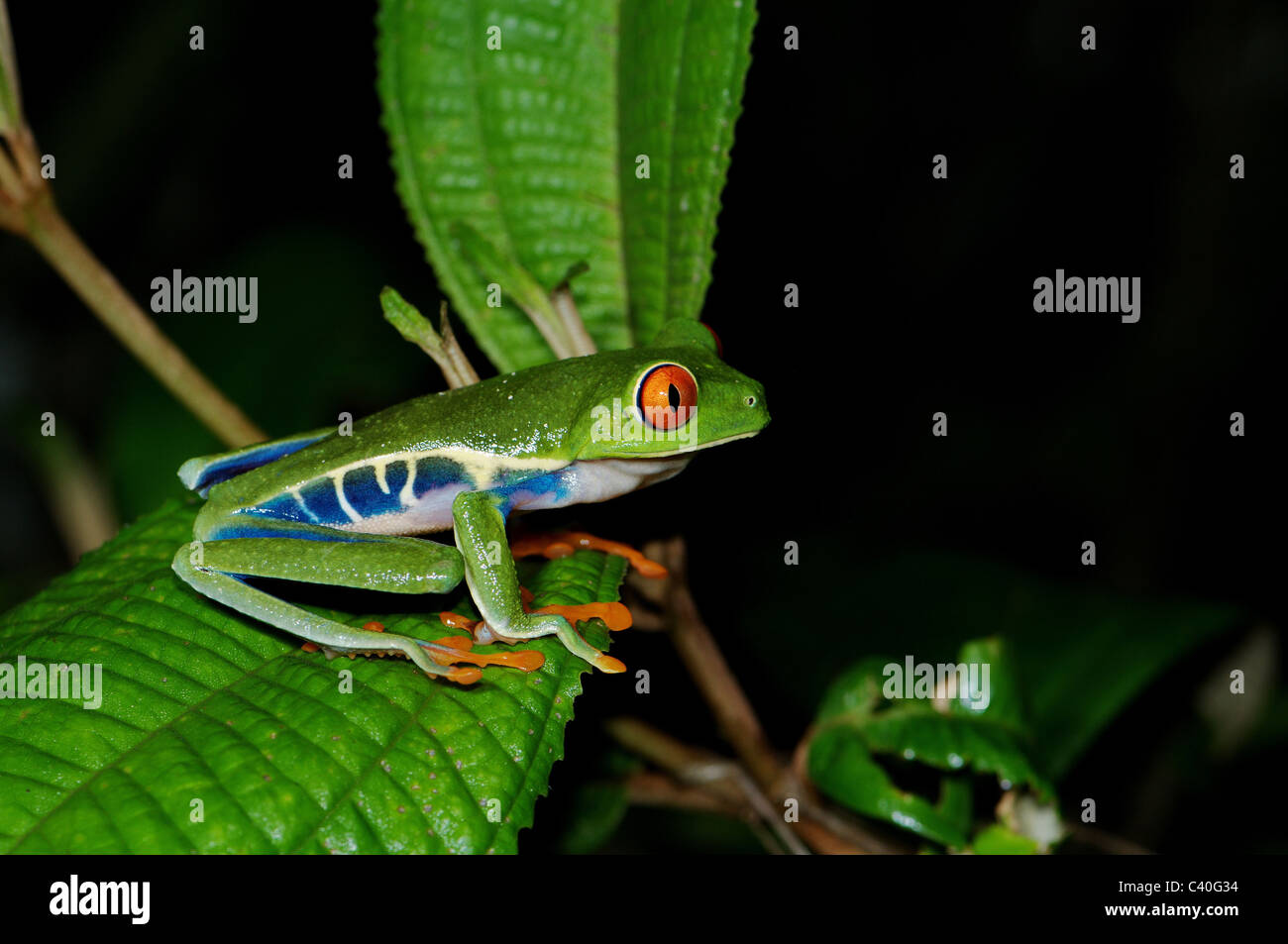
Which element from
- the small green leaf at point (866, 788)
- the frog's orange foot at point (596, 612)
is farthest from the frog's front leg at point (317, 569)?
the small green leaf at point (866, 788)

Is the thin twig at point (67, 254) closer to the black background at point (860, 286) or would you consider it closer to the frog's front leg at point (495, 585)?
the frog's front leg at point (495, 585)

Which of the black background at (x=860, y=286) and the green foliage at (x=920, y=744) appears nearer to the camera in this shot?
the green foliage at (x=920, y=744)

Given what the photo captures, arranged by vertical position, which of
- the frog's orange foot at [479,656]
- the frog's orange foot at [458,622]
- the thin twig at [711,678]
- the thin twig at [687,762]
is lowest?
the thin twig at [687,762]

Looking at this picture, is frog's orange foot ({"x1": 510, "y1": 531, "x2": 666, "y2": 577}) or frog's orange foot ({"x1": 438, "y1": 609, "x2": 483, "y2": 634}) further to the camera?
frog's orange foot ({"x1": 510, "y1": 531, "x2": 666, "y2": 577})

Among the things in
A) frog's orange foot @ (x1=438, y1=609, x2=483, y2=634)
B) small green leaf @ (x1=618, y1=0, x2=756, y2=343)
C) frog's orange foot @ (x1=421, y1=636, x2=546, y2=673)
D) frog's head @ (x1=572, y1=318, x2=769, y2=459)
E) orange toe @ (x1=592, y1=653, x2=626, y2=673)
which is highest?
small green leaf @ (x1=618, y1=0, x2=756, y2=343)

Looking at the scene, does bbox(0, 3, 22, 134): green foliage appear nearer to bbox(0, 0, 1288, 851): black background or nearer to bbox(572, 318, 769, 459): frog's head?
bbox(572, 318, 769, 459): frog's head

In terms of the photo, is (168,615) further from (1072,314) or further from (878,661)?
(1072,314)

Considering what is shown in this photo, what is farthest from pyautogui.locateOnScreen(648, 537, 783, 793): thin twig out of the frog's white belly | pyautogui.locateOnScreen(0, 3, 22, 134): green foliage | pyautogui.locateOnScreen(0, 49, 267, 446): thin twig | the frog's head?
pyautogui.locateOnScreen(0, 3, 22, 134): green foliage
